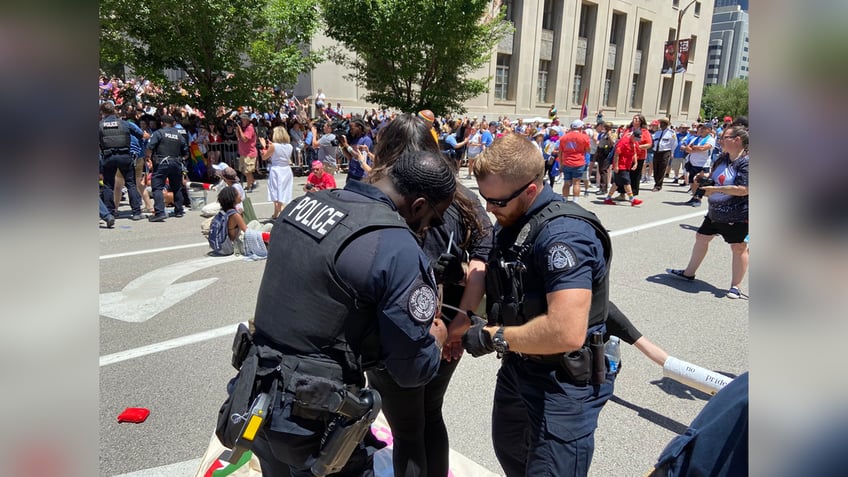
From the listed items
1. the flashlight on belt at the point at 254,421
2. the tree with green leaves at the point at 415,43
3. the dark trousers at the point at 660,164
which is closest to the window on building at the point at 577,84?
the tree with green leaves at the point at 415,43

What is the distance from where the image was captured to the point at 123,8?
39.5ft

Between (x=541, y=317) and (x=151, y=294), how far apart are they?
5140 millimetres

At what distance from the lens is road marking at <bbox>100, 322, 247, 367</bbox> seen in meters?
4.14

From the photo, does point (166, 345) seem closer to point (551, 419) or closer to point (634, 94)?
point (551, 419)

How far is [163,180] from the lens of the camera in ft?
30.5

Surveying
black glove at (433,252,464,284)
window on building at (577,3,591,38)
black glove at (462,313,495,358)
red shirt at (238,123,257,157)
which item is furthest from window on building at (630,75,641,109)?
black glove at (462,313,495,358)

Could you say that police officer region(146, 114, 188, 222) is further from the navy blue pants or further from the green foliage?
the green foliage

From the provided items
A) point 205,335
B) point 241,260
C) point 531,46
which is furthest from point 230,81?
point 531,46

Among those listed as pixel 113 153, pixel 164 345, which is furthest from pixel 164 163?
pixel 164 345

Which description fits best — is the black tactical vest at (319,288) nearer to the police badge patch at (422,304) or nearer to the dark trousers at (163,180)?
the police badge patch at (422,304)

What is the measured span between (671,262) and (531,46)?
28881 mm

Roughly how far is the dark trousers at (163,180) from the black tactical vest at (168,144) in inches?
5.4

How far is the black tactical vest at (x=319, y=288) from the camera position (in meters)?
1.68
